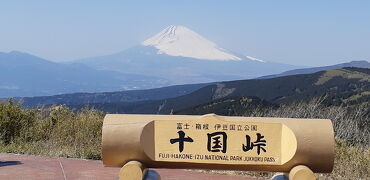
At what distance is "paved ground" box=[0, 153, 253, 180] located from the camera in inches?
230

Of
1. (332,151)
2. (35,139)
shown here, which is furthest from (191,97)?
(332,151)

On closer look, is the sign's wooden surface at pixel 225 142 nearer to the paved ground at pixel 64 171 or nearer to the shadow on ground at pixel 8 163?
the paved ground at pixel 64 171

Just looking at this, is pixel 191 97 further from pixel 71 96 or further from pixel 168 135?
pixel 168 135

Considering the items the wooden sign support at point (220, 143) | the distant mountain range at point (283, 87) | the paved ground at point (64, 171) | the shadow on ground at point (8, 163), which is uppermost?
the wooden sign support at point (220, 143)

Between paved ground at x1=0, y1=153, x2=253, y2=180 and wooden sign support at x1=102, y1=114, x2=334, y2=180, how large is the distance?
88.9 inches

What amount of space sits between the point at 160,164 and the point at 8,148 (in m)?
4.79

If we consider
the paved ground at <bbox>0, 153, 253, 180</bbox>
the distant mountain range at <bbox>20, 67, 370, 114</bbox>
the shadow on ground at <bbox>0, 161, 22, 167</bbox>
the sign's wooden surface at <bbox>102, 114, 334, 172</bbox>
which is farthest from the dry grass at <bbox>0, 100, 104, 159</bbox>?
the distant mountain range at <bbox>20, 67, 370, 114</bbox>

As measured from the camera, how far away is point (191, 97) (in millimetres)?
87562

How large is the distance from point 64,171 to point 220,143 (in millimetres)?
3057

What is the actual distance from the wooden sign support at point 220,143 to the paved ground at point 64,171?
2259 mm

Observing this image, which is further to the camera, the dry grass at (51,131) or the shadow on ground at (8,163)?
the dry grass at (51,131)

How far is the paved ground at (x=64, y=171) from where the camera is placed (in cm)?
585

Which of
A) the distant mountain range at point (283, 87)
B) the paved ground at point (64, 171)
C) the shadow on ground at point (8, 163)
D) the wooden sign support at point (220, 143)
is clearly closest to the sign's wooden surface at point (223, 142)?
the wooden sign support at point (220, 143)

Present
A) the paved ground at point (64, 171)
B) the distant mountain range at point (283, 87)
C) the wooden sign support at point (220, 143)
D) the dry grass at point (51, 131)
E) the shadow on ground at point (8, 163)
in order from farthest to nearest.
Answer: the distant mountain range at point (283, 87)
the dry grass at point (51, 131)
the shadow on ground at point (8, 163)
the paved ground at point (64, 171)
the wooden sign support at point (220, 143)
